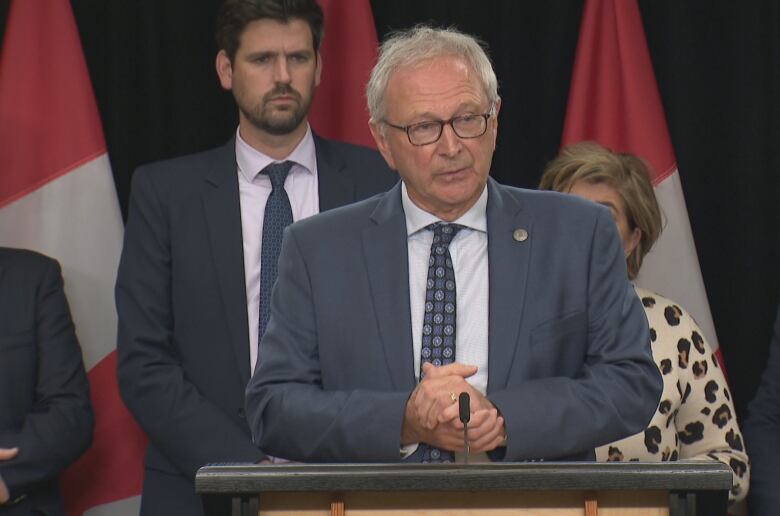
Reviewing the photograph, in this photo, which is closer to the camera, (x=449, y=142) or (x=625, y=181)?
(x=449, y=142)

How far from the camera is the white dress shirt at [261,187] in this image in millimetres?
3559

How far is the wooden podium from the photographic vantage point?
1.73 metres

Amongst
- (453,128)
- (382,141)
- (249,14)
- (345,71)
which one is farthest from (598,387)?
(345,71)

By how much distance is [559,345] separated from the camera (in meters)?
2.37

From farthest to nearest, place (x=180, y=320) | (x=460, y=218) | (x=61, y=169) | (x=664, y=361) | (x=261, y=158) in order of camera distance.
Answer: (x=61, y=169), (x=261, y=158), (x=180, y=320), (x=664, y=361), (x=460, y=218)

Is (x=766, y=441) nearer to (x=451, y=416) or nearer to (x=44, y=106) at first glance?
(x=451, y=416)

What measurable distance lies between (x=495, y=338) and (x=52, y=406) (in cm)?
160

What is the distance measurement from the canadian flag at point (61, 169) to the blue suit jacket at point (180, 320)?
530 millimetres

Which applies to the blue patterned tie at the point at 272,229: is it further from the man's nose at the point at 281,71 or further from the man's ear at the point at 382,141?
the man's ear at the point at 382,141

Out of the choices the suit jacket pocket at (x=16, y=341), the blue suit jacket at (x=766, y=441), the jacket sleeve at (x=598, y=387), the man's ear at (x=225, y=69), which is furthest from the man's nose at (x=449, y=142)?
the suit jacket pocket at (x=16, y=341)

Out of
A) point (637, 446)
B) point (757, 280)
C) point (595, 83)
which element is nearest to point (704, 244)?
point (757, 280)

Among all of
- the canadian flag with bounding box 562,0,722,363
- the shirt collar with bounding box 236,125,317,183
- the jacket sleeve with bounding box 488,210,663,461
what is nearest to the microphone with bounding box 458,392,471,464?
the jacket sleeve with bounding box 488,210,663,461

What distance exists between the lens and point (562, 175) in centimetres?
360

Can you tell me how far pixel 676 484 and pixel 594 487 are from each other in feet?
0.34
